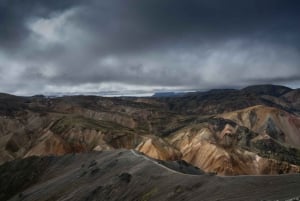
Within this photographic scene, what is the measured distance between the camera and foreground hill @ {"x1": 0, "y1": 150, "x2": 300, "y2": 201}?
3097cm

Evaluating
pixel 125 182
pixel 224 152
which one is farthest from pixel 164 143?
pixel 125 182

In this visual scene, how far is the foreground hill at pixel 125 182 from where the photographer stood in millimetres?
30969

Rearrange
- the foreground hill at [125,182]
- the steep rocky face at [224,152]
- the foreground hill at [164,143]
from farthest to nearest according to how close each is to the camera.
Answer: the foreground hill at [164,143]
the steep rocky face at [224,152]
the foreground hill at [125,182]

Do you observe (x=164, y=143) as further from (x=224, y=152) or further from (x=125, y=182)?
(x=125, y=182)

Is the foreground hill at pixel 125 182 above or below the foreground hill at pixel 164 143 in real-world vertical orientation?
above

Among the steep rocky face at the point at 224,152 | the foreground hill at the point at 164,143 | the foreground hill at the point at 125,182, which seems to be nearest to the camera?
the foreground hill at the point at 125,182

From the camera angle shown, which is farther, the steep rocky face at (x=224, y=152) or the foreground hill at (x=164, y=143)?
the foreground hill at (x=164, y=143)

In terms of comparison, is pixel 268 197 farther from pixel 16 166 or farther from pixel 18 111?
pixel 18 111

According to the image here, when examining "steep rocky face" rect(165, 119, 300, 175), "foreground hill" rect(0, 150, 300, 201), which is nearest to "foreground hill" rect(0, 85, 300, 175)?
"steep rocky face" rect(165, 119, 300, 175)

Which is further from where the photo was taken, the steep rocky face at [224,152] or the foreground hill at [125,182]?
the steep rocky face at [224,152]

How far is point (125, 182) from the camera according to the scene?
46062 mm

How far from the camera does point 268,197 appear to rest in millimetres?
26703

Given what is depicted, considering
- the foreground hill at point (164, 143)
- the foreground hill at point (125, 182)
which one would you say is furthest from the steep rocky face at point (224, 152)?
the foreground hill at point (125, 182)

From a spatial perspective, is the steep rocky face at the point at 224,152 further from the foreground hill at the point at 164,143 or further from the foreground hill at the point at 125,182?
the foreground hill at the point at 125,182
